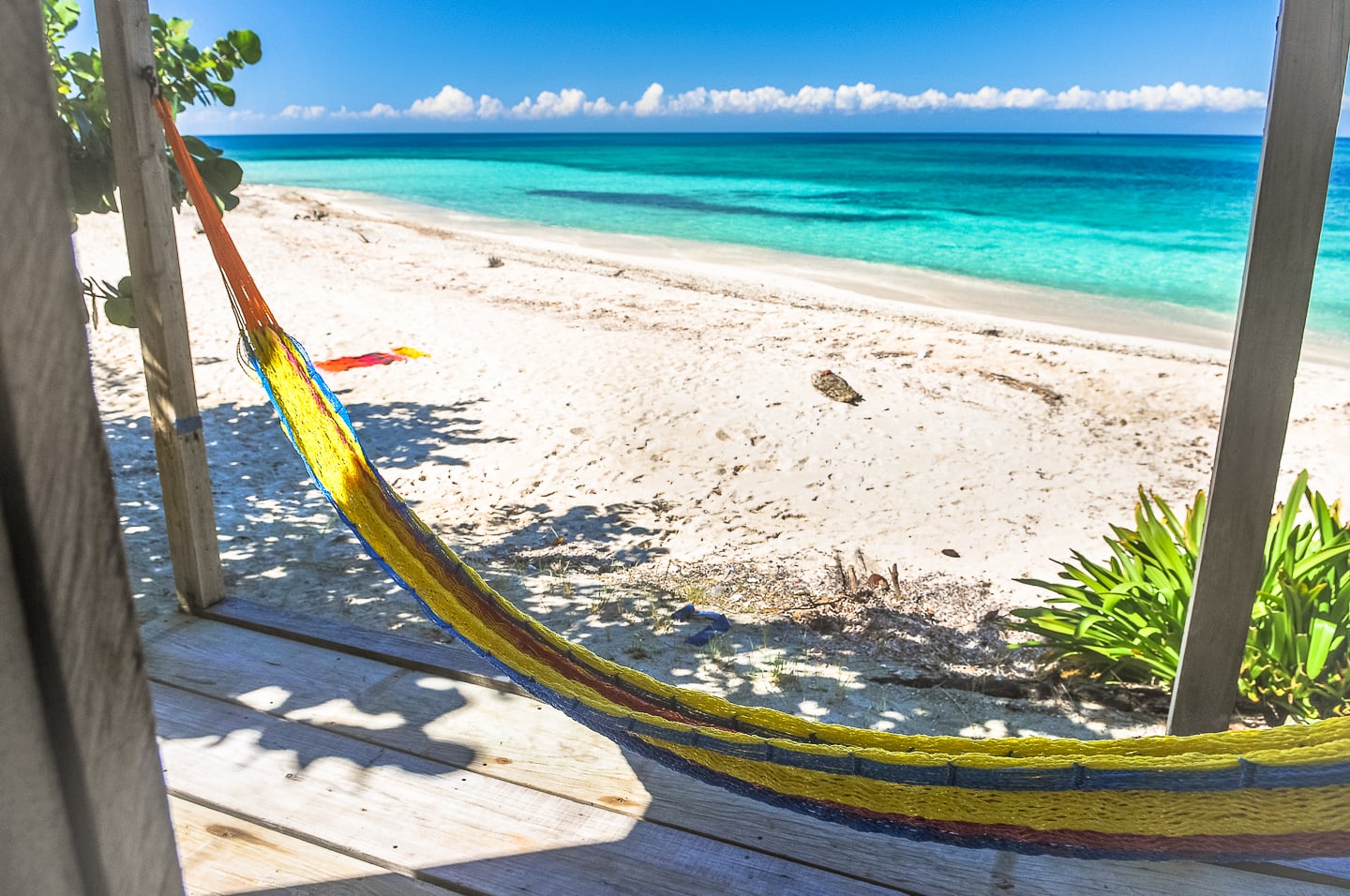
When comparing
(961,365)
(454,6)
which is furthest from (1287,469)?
(454,6)

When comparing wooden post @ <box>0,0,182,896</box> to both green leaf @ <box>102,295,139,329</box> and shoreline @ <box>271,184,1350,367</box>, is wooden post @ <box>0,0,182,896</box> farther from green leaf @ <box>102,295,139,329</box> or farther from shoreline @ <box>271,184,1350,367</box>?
shoreline @ <box>271,184,1350,367</box>

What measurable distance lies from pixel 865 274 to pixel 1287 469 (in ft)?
28.9

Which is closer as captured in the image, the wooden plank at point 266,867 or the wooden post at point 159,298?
the wooden plank at point 266,867

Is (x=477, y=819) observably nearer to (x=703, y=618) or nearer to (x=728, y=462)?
(x=703, y=618)

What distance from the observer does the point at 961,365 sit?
6.80m

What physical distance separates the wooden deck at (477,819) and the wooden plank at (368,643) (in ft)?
0.05

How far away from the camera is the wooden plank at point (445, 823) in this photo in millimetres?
1615

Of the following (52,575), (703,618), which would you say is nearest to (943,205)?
(703,618)

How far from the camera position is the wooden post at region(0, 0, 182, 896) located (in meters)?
0.44

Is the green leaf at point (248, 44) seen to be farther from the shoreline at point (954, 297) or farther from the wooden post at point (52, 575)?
the shoreline at point (954, 297)

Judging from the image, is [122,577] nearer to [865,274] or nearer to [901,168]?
[865,274]

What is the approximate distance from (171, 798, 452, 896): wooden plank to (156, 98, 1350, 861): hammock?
1.35 ft

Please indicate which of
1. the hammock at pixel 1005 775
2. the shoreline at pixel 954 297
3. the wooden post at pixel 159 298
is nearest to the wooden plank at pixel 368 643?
the wooden post at pixel 159 298

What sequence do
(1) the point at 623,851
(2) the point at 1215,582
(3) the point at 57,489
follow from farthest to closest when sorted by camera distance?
(2) the point at 1215,582 → (1) the point at 623,851 → (3) the point at 57,489
